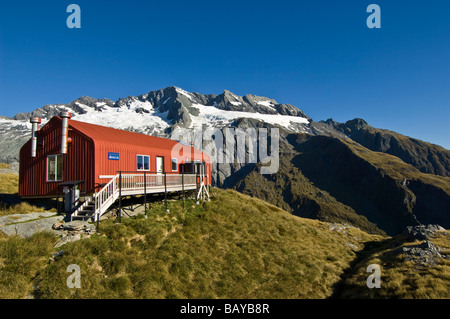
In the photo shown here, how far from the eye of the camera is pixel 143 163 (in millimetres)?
22484

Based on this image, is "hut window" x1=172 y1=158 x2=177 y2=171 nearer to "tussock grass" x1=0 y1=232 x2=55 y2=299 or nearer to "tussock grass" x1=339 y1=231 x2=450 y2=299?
"tussock grass" x1=0 y1=232 x2=55 y2=299

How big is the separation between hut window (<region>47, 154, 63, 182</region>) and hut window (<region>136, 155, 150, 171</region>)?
5.76 m

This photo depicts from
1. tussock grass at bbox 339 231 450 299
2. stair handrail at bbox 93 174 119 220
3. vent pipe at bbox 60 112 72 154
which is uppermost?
vent pipe at bbox 60 112 72 154

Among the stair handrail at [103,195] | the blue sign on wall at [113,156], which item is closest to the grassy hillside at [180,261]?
the stair handrail at [103,195]

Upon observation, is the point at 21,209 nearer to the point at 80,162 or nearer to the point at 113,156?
the point at 80,162

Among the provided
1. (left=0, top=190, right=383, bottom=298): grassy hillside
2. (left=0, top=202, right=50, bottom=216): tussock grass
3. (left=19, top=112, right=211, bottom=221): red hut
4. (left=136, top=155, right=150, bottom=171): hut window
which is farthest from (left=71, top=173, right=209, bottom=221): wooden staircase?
(left=0, top=202, right=50, bottom=216): tussock grass

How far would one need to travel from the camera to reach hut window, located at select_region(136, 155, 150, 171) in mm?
21956

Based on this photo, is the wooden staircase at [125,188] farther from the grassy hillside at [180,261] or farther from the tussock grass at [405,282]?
the tussock grass at [405,282]

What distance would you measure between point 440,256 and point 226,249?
15519 mm
